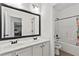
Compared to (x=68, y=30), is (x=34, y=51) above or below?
below

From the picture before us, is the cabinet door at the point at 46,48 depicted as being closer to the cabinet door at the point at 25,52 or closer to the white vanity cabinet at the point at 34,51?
the white vanity cabinet at the point at 34,51

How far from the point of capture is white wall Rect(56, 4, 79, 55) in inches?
44.7

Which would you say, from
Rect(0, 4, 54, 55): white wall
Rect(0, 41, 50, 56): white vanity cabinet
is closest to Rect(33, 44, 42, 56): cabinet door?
Rect(0, 41, 50, 56): white vanity cabinet

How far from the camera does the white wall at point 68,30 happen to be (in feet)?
3.72

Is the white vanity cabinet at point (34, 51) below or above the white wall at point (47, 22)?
below

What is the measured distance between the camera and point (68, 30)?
1169mm

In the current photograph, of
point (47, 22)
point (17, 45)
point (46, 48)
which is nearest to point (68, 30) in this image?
point (47, 22)

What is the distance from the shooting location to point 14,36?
47.6 inches

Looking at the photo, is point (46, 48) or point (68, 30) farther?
point (46, 48)

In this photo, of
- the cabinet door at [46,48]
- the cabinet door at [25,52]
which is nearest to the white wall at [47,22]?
the cabinet door at [46,48]

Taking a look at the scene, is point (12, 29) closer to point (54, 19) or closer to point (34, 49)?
point (34, 49)

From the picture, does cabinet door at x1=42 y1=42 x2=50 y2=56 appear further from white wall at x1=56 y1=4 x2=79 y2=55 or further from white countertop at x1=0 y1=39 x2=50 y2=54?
white wall at x1=56 y1=4 x2=79 y2=55

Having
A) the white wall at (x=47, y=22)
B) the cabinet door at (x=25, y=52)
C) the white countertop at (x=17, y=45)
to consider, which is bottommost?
the cabinet door at (x=25, y=52)

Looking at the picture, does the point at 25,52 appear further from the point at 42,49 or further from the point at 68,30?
the point at 68,30
